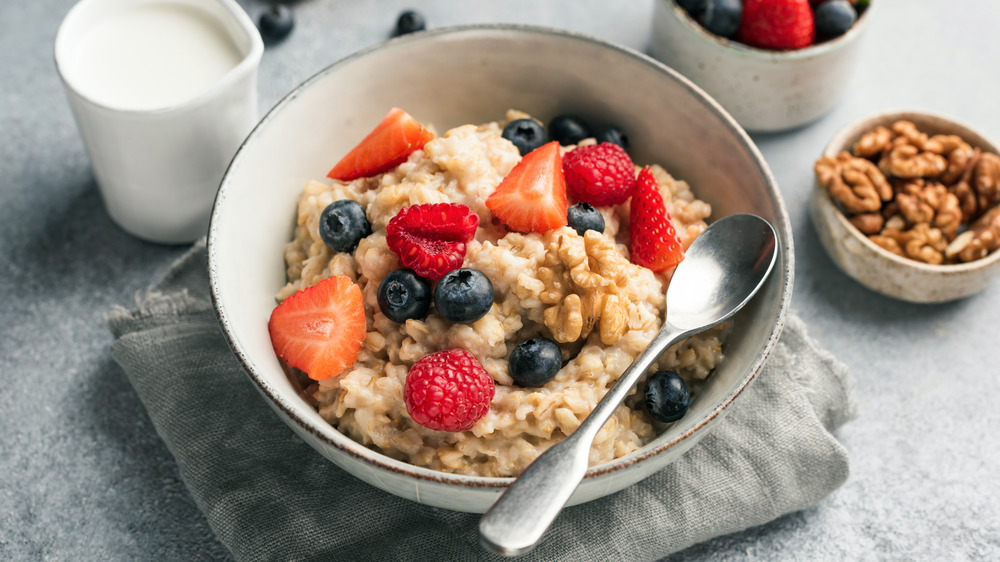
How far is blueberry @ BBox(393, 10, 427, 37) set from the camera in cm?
318

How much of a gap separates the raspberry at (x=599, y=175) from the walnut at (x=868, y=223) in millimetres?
929

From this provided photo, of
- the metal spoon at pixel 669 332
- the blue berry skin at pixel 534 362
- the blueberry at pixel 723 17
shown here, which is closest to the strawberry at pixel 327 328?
the blue berry skin at pixel 534 362

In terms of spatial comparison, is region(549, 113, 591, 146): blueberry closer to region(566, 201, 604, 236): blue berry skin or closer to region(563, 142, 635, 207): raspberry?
region(563, 142, 635, 207): raspberry

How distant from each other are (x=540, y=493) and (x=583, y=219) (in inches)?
27.6

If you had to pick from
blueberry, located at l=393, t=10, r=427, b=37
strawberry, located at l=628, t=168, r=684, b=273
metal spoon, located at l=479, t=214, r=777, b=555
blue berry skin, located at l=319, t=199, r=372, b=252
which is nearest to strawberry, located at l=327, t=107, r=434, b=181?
blue berry skin, located at l=319, t=199, r=372, b=252

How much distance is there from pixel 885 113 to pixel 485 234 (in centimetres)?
161

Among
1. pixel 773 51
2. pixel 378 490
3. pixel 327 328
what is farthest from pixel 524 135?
pixel 773 51

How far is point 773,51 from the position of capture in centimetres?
282

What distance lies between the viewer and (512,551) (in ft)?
4.76

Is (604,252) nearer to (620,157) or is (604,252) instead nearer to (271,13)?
(620,157)

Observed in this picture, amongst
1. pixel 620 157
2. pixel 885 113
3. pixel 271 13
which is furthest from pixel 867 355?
pixel 271 13

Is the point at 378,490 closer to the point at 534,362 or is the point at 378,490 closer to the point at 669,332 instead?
the point at 534,362

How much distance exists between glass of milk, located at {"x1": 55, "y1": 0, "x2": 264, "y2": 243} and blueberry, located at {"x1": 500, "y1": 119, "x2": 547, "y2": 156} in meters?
0.78

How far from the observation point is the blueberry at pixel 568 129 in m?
2.35
